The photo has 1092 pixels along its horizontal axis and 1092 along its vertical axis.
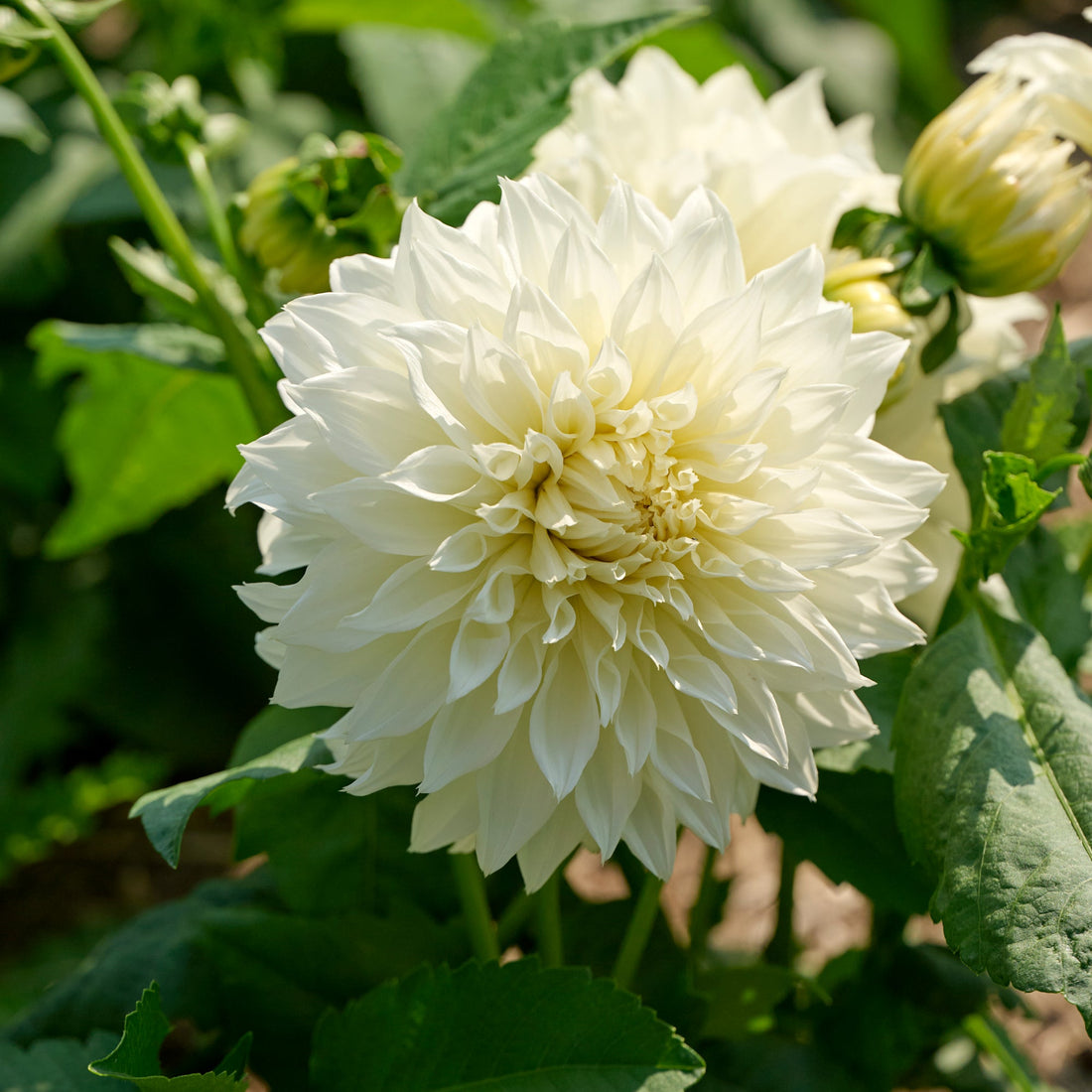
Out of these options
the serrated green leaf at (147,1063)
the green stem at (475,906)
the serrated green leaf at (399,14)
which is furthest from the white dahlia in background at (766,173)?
the serrated green leaf at (399,14)

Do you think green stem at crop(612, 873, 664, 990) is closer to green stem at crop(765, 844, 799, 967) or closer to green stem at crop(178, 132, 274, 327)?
green stem at crop(765, 844, 799, 967)

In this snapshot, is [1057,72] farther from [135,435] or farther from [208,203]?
[135,435]

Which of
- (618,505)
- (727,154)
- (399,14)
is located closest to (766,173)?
(727,154)

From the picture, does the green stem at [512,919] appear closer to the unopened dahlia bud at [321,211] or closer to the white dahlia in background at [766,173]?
the white dahlia in background at [766,173]

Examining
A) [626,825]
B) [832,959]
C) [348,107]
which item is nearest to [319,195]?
[626,825]

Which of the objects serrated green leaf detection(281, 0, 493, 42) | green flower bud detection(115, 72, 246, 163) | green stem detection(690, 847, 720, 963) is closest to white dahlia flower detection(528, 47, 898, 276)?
green flower bud detection(115, 72, 246, 163)
